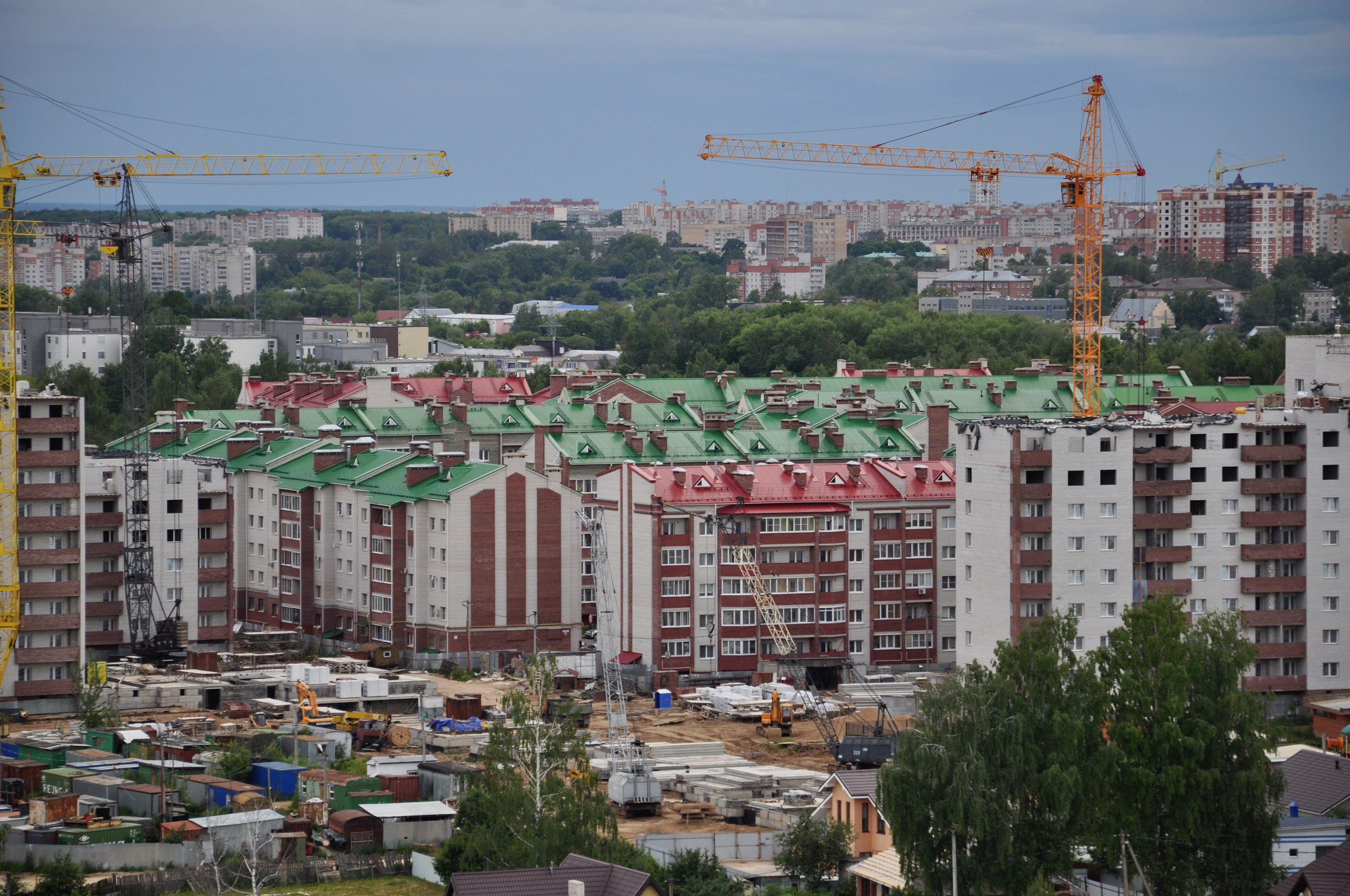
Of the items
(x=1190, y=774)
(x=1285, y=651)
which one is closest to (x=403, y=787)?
(x=1190, y=774)

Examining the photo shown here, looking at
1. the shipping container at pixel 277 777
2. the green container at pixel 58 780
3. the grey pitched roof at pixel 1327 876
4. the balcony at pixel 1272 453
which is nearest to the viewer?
the grey pitched roof at pixel 1327 876

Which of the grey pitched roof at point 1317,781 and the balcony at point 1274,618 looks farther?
the balcony at point 1274,618

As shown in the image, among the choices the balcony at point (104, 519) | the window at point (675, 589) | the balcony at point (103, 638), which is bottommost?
the balcony at point (103, 638)

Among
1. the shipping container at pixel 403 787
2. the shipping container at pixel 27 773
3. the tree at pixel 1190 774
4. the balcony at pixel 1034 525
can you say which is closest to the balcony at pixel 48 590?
the shipping container at pixel 27 773

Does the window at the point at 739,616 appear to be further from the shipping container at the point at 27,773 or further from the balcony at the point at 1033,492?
the shipping container at the point at 27,773

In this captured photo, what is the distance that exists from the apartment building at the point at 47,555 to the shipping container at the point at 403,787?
14.0m

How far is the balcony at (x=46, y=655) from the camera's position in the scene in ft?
193

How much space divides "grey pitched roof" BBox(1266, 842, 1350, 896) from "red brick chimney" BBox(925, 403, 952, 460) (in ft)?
126

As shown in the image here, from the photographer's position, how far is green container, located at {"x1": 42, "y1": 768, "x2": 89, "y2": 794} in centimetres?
4912

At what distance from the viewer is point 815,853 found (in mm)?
41656

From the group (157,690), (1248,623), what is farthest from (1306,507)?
(157,690)

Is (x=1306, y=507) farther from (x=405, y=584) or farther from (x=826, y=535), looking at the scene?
(x=405, y=584)

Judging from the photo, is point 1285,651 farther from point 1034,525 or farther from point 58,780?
point 58,780

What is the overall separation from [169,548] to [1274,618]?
101ft
